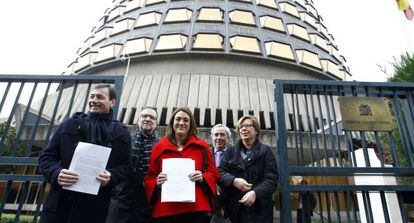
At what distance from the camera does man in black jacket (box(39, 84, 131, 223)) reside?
2533mm

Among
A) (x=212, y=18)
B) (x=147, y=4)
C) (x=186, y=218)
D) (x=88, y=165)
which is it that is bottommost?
(x=186, y=218)

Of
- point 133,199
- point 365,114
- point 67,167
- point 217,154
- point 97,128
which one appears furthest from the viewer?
point 217,154

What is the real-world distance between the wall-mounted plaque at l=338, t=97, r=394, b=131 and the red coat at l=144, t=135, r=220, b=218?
1885mm

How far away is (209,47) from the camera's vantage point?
17938mm

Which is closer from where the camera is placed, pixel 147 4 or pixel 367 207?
pixel 367 207

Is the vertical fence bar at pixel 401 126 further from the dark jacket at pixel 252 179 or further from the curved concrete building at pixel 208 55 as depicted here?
the curved concrete building at pixel 208 55

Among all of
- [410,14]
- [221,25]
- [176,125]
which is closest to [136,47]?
[221,25]

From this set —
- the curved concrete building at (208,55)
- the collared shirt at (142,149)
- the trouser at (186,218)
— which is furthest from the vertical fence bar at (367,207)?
the curved concrete building at (208,55)

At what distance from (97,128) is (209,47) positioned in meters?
15.7

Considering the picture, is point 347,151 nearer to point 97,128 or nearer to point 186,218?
point 186,218

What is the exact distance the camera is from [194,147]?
319cm

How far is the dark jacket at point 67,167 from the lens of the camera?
100 inches

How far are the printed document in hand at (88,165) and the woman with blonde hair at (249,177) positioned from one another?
4.34 feet

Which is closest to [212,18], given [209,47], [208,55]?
[209,47]
